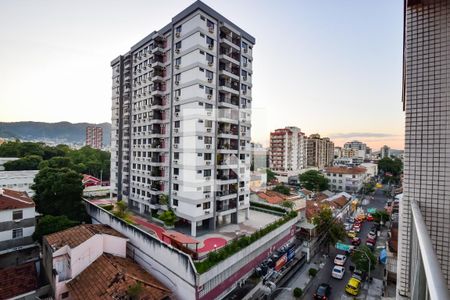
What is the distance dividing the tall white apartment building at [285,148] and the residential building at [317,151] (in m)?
13.8

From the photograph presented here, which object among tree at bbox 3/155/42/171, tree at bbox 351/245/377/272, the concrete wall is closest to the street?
tree at bbox 351/245/377/272

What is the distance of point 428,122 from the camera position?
14.8ft

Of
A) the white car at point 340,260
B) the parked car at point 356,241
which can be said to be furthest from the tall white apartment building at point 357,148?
the white car at point 340,260

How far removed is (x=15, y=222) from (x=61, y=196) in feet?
15.4

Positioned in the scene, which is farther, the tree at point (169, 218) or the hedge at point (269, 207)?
the hedge at point (269, 207)

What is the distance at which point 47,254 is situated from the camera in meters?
16.7

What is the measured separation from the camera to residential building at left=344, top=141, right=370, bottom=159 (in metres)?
124

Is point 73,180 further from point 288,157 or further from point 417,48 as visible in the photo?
point 288,157

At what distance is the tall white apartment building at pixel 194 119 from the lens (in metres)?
20.7

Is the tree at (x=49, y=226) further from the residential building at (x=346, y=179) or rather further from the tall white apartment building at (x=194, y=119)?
the residential building at (x=346, y=179)

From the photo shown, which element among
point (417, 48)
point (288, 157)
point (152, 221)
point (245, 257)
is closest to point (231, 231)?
point (245, 257)

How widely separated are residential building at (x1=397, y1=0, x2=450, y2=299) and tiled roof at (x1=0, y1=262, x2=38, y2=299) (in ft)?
64.3

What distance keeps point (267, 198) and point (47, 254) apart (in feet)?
77.2

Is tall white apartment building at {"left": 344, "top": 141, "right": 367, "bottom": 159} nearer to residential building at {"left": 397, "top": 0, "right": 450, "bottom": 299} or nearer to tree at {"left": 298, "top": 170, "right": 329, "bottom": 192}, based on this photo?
tree at {"left": 298, "top": 170, "right": 329, "bottom": 192}
